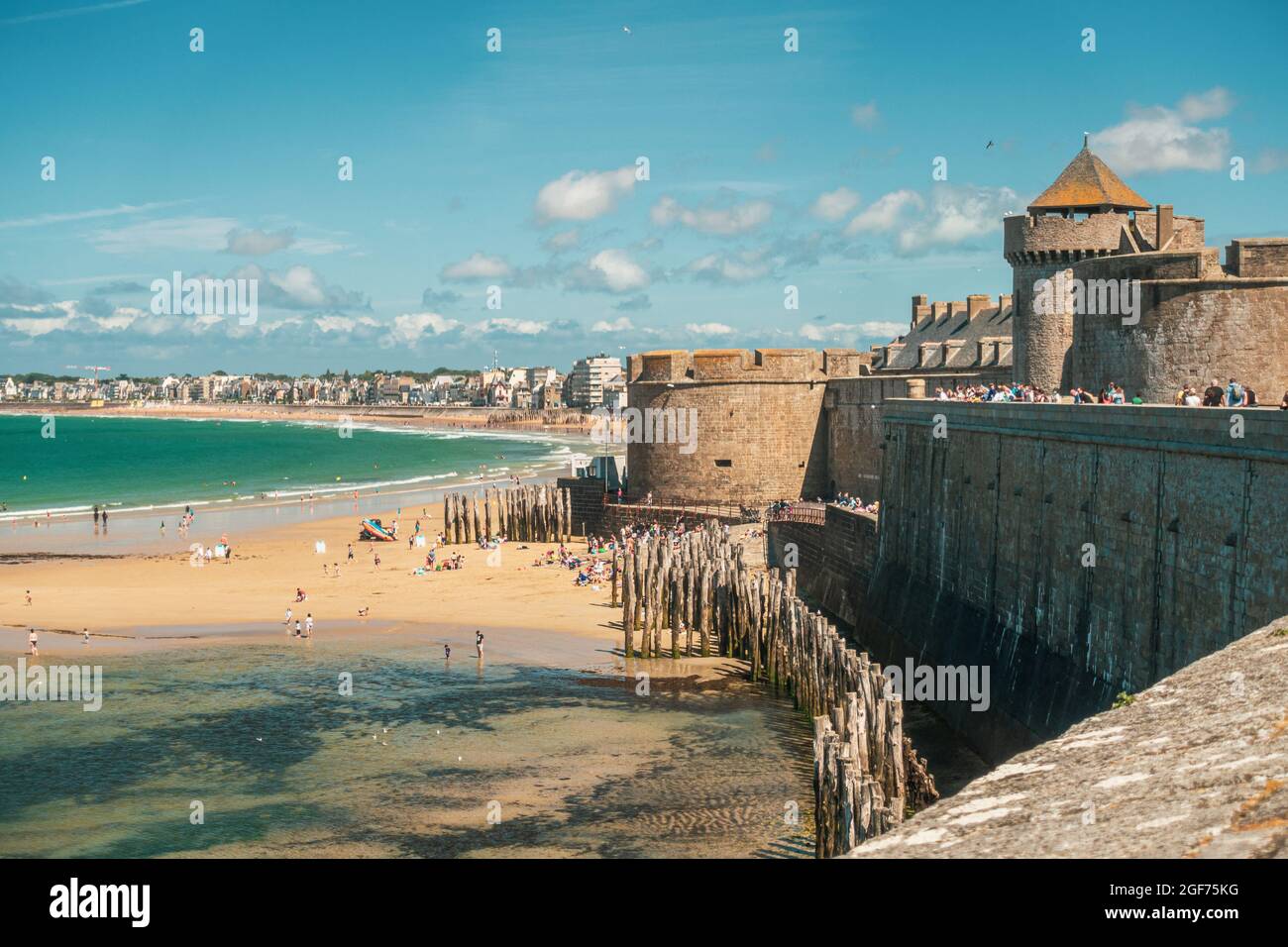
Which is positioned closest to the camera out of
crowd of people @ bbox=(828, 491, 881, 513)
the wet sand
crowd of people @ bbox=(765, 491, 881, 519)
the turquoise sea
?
the wet sand

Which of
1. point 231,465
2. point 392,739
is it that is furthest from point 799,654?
point 231,465

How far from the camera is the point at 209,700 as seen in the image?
2628cm

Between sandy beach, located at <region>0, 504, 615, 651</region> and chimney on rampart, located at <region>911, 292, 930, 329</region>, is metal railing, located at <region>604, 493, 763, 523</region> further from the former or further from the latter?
chimney on rampart, located at <region>911, 292, 930, 329</region>

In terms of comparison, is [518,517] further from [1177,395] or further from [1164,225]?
[1177,395]

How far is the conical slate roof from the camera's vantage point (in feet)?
115

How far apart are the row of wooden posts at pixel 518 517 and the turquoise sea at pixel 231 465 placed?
27.0 meters

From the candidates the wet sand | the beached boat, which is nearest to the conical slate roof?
the wet sand

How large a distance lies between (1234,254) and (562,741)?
14.5 metres

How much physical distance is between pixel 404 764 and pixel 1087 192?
24610 mm

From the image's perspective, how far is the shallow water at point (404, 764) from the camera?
715 inches

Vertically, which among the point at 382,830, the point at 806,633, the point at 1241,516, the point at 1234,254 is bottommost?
the point at 382,830

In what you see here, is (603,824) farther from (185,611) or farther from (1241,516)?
(185,611)

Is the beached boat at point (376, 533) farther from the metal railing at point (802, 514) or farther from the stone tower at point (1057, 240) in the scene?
the stone tower at point (1057, 240)
